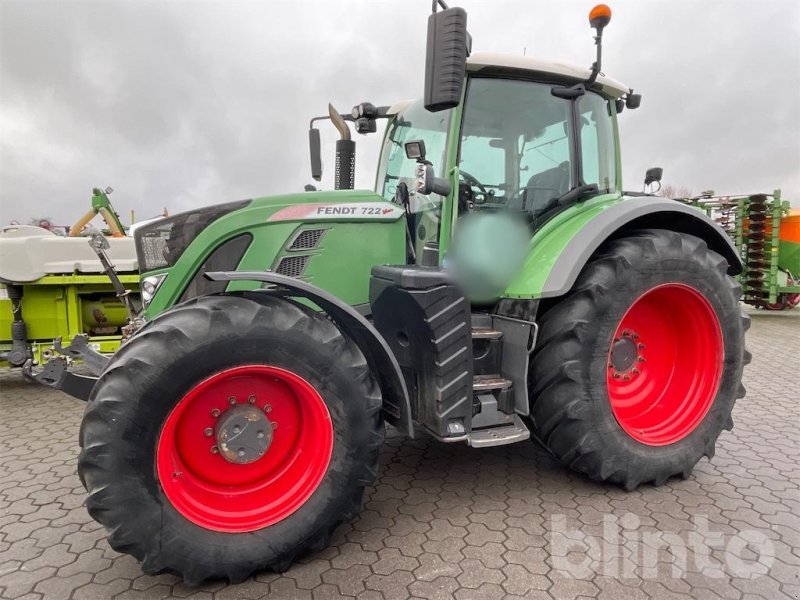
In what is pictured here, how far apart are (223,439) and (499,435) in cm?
136

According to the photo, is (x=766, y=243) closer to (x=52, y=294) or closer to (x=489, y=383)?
(x=489, y=383)

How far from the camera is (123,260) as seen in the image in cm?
586

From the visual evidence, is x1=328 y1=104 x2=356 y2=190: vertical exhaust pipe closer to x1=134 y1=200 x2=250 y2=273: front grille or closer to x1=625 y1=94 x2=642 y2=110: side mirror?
x1=134 y1=200 x2=250 y2=273: front grille

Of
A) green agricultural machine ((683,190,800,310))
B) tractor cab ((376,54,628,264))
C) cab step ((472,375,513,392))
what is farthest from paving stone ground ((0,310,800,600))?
green agricultural machine ((683,190,800,310))

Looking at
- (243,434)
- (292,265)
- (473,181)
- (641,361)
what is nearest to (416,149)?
(473,181)

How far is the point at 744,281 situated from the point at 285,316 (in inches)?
459

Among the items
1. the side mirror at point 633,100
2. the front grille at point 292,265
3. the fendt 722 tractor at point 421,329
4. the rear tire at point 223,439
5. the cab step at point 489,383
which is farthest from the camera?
the side mirror at point 633,100

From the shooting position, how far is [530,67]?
3127 millimetres

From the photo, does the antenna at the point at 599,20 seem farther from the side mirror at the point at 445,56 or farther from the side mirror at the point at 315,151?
the side mirror at the point at 315,151

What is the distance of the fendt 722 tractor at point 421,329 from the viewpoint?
7.09 feet

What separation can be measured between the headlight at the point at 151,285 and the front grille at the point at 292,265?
0.65 m

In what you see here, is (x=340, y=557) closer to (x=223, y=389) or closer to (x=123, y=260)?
(x=223, y=389)

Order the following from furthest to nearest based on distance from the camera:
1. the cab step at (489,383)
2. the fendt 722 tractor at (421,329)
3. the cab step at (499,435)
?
1. the cab step at (489,383)
2. the cab step at (499,435)
3. the fendt 722 tractor at (421,329)

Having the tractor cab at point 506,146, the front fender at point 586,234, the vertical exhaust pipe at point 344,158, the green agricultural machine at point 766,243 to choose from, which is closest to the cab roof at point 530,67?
the tractor cab at point 506,146
